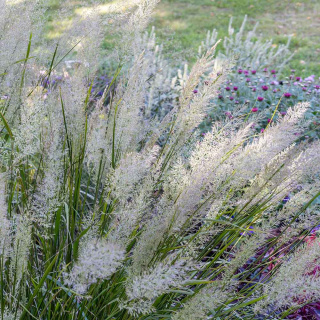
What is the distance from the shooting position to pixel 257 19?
1073 cm

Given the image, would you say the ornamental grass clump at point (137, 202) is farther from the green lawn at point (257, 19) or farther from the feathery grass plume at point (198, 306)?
the green lawn at point (257, 19)

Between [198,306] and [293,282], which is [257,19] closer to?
[293,282]

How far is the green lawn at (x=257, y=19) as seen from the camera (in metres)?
8.68

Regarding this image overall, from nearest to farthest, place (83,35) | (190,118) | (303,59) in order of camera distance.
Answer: (190,118) → (83,35) → (303,59)

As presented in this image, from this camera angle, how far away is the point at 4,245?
119 cm

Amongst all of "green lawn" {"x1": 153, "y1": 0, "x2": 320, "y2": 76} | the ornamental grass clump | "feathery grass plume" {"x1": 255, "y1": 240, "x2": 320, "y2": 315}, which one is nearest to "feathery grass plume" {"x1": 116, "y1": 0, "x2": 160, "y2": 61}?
the ornamental grass clump

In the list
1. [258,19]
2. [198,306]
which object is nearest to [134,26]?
[198,306]

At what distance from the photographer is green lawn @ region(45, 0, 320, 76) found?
8.68 m

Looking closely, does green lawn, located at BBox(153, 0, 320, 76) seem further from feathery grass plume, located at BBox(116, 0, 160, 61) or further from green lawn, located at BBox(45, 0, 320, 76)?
feathery grass plume, located at BBox(116, 0, 160, 61)

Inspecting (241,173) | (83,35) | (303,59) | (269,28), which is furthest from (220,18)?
(241,173)

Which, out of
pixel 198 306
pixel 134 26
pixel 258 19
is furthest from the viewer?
pixel 258 19

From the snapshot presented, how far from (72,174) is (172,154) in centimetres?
46

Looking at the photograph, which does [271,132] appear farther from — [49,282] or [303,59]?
[303,59]

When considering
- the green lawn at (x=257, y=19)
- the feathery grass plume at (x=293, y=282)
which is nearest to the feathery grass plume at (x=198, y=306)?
the feathery grass plume at (x=293, y=282)
